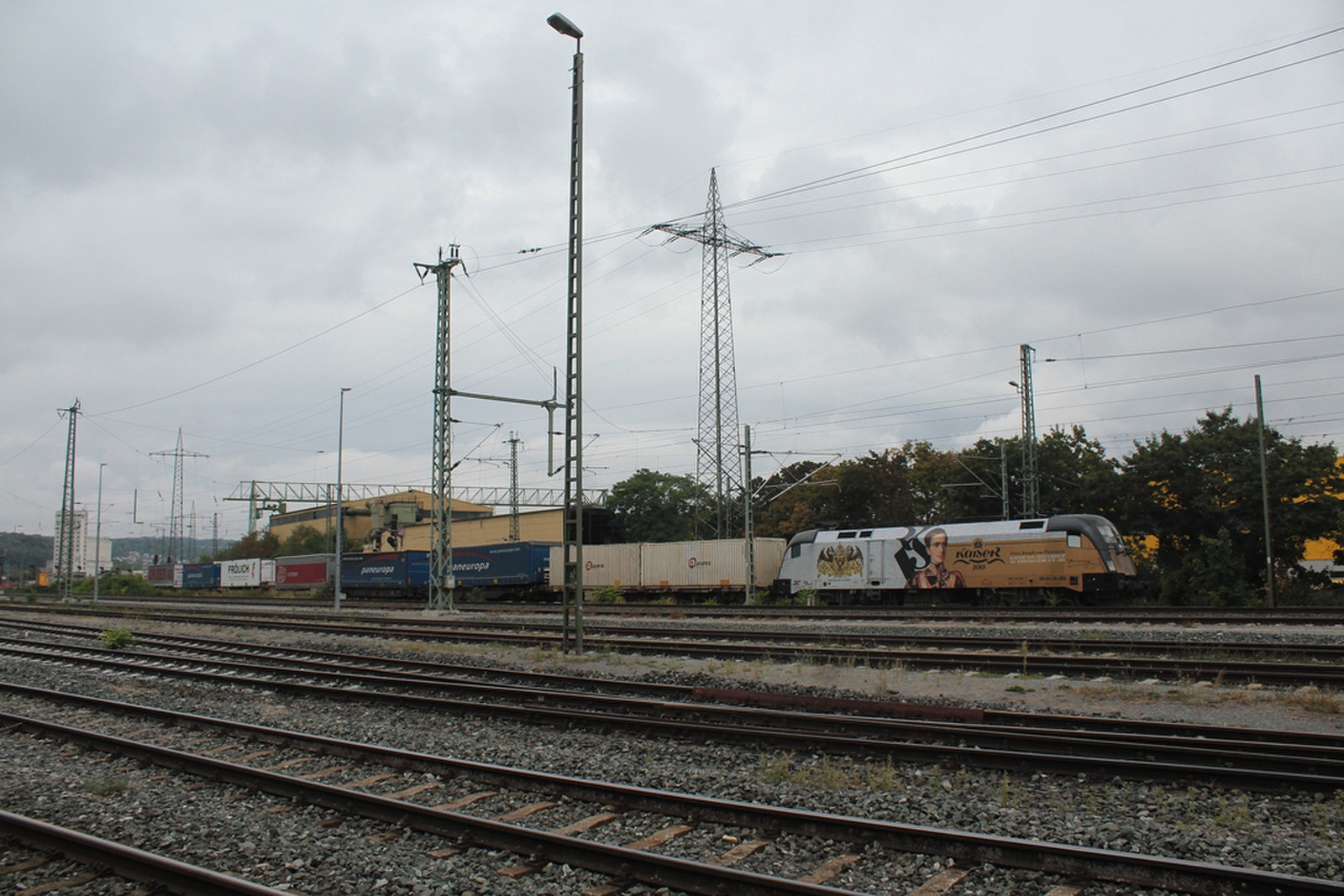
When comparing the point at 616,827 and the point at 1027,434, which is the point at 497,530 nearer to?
the point at 1027,434

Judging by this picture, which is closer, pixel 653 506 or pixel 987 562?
pixel 987 562

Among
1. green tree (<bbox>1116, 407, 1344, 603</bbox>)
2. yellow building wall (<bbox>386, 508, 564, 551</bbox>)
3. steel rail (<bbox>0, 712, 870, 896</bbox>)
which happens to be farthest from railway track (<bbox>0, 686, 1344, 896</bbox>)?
yellow building wall (<bbox>386, 508, 564, 551</bbox>)

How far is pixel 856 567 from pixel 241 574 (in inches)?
2162

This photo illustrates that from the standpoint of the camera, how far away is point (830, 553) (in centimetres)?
3244

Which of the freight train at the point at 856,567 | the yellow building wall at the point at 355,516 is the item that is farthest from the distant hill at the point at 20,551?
the freight train at the point at 856,567

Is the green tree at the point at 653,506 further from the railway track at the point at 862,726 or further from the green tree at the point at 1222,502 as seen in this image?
the railway track at the point at 862,726

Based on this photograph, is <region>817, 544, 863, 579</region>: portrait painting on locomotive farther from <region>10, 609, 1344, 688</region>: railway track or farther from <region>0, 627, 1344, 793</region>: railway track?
<region>0, 627, 1344, 793</region>: railway track

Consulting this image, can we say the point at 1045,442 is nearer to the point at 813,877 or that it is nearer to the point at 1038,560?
the point at 1038,560

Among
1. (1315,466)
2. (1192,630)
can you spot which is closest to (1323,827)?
(1192,630)

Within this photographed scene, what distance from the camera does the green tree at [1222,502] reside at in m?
31.2

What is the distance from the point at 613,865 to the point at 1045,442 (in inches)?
1777

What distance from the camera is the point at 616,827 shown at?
6.59m

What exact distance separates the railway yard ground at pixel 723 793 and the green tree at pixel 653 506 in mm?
53534

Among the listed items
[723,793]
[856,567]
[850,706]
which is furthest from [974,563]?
[723,793]
